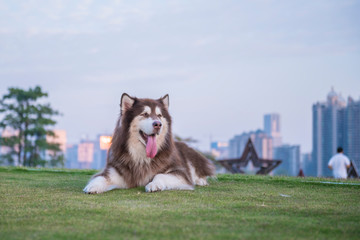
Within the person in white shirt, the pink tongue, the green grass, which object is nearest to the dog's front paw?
the green grass

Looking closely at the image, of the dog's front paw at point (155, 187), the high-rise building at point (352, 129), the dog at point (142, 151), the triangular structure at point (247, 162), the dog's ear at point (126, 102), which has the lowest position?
the triangular structure at point (247, 162)

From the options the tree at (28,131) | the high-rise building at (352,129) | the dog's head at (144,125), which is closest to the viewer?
the dog's head at (144,125)

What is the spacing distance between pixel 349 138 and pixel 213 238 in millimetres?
189854

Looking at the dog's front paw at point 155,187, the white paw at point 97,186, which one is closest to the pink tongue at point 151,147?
the dog's front paw at point 155,187

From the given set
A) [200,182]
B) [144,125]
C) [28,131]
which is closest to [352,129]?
[28,131]

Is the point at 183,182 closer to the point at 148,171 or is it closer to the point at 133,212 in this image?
the point at 148,171

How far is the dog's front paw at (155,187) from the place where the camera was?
632cm

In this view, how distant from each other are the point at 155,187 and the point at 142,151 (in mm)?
776

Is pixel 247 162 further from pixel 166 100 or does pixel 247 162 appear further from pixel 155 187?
pixel 155 187

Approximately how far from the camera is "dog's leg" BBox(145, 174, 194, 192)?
20.9ft

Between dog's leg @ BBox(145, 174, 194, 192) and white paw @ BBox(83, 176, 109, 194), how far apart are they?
661 millimetres

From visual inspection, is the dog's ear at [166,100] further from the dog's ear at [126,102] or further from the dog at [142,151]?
the dog's ear at [126,102]

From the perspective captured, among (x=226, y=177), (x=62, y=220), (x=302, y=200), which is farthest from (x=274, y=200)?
(x=226, y=177)

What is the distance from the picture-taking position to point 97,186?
6266 millimetres
